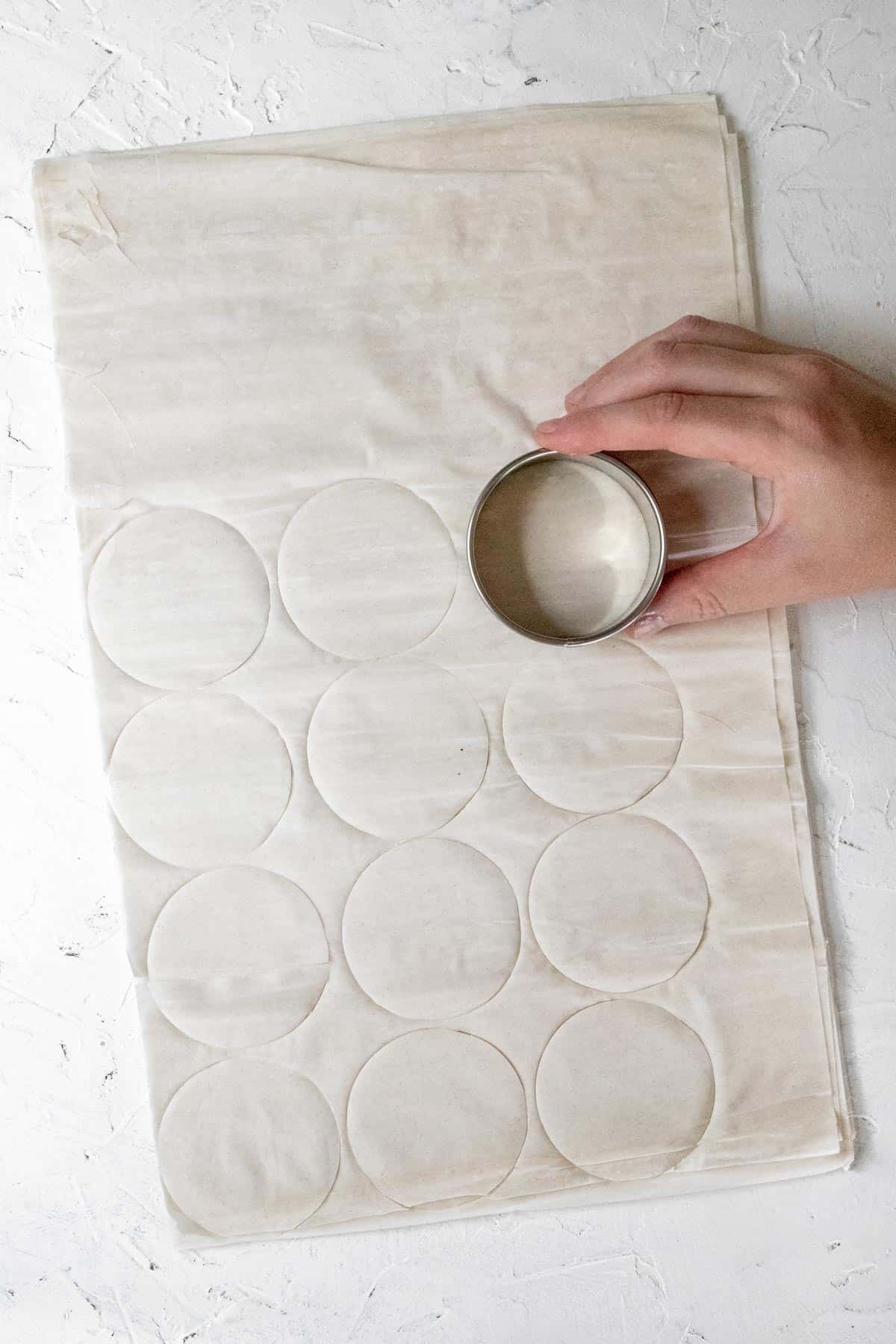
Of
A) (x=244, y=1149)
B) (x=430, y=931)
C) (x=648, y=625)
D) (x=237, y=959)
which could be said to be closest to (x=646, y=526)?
(x=648, y=625)

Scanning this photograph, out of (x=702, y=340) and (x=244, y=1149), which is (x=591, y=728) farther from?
(x=244, y=1149)

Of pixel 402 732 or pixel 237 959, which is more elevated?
pixel 402 732

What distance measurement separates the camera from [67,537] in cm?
82

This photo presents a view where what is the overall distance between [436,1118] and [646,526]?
526 millimetres

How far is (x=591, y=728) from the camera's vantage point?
809mm

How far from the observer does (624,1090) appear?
2.62ft

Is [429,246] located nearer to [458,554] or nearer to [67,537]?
[458,554]

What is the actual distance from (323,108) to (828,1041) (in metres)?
0.93

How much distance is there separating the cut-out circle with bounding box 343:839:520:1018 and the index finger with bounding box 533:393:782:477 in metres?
0.36

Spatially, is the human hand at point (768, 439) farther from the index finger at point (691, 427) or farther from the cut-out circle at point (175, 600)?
the cut-out circle at point (175, 600)

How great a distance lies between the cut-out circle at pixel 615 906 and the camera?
80 cm

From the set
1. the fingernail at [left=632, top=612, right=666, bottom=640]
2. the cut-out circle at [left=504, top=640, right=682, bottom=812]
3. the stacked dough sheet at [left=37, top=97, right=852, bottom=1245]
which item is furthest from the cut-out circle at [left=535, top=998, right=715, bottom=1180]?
the fingernail at [left=632, top=612, right=666, bottom=640]

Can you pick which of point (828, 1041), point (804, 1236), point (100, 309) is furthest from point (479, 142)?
point (804, 1236)

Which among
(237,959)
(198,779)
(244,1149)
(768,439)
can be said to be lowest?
(244,1149)
